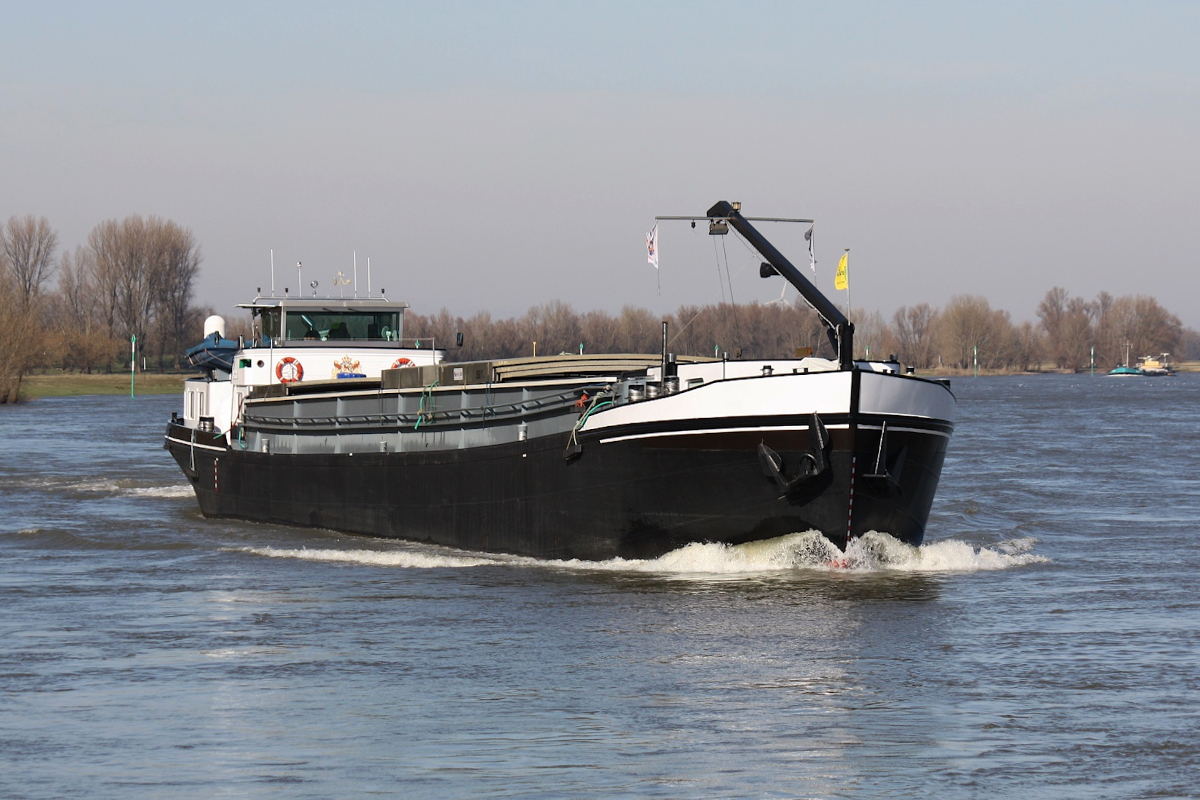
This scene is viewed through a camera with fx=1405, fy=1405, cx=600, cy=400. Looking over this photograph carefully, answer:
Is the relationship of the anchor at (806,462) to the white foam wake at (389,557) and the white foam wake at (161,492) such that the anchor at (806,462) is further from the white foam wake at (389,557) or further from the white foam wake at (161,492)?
the white foam wake at (161,492)

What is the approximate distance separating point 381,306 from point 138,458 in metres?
20.2

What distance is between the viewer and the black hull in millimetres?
16609

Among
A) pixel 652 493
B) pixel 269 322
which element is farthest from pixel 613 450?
pixel 269 322

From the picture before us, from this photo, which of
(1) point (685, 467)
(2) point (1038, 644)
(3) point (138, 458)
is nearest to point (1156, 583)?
(2) point (1038, 644)

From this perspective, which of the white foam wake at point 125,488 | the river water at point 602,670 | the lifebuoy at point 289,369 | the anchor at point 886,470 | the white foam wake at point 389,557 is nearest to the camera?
the river water at point 602,670

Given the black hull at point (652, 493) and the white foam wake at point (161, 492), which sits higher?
the black hull at point (652, 493)

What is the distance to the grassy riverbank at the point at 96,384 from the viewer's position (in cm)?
10688

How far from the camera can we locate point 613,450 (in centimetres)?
1745

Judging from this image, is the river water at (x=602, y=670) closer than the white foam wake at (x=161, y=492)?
Yes

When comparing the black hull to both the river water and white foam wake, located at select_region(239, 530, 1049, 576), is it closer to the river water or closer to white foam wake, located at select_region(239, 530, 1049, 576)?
white foam wake, located at select_region(239, 530, 1049, 576)

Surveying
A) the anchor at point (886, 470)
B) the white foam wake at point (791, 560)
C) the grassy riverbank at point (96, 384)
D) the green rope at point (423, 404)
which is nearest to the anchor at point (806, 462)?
the anchor at point (886, 470)

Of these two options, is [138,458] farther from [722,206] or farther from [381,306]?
[722,206]

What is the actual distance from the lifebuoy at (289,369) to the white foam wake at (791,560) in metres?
8.67

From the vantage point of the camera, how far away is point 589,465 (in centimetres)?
1786
